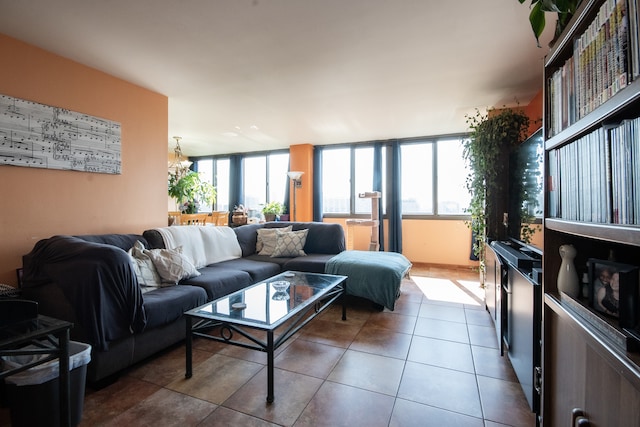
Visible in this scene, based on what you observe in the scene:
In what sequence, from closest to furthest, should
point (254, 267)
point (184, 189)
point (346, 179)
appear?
point (254, 267) < point (184, 189) < point (346, 179)

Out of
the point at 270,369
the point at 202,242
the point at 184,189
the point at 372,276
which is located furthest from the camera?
the point at 184,189

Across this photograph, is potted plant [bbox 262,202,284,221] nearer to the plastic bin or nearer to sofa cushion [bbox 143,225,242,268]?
sofa cushion [bbox 143,225,242,268]

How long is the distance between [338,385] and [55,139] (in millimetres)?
3147

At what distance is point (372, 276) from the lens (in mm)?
3104

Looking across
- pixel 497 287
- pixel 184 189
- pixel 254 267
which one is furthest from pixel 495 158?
pixel 184 189

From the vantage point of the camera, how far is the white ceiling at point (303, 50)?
2.05 m

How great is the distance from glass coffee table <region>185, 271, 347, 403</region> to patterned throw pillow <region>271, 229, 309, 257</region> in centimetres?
114

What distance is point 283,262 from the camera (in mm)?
3648

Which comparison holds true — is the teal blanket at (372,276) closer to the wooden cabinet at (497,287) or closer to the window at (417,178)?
the wooden cabinet at (497,287)

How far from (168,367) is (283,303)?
0.91 m

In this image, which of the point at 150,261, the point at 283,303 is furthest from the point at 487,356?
the point at 150,261

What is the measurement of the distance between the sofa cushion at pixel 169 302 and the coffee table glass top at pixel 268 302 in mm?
322

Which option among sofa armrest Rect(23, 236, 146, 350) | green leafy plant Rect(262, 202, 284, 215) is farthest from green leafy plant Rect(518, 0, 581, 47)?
green leafy plant Rect(262, 202, 284, 215)

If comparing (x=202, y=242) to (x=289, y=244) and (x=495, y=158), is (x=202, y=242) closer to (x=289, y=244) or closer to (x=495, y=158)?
(x=289, y=244)
